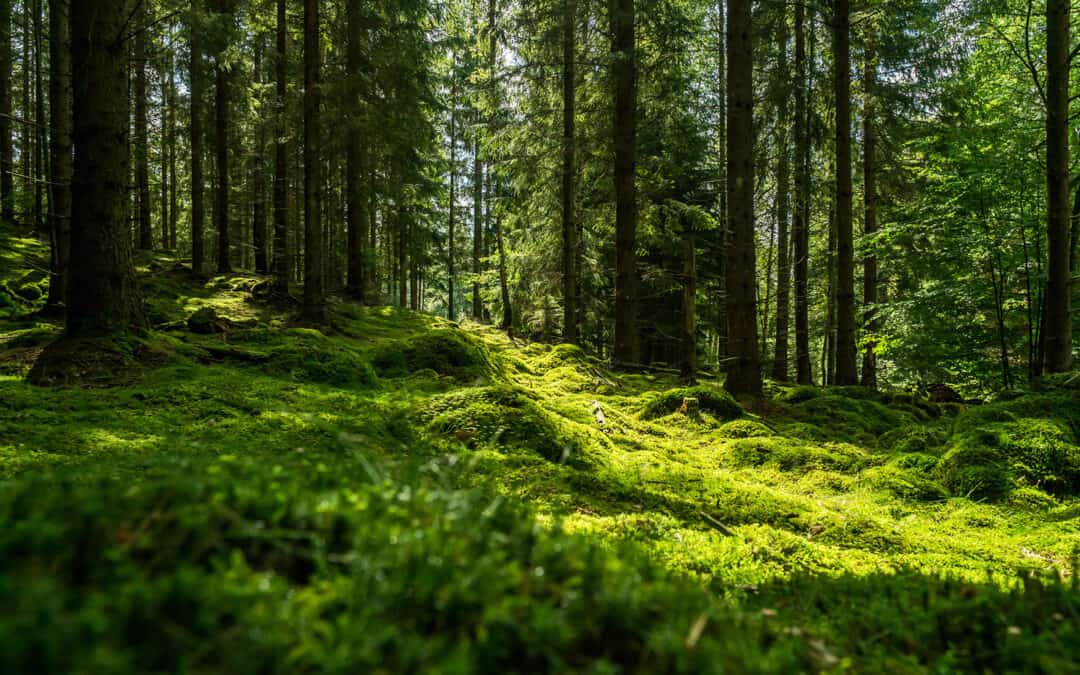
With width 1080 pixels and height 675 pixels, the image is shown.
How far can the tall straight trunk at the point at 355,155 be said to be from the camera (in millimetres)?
13703

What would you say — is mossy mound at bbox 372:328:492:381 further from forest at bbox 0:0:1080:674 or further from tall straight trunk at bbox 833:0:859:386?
tall straight trunk at bbox 833:0:859:386

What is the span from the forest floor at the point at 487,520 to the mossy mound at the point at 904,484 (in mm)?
26

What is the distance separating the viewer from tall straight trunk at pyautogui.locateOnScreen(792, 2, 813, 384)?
37.4 ft

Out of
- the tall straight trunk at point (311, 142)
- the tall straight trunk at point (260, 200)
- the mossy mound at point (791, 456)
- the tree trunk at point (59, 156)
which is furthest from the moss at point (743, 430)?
the tall straight trunk at point (260, 200)

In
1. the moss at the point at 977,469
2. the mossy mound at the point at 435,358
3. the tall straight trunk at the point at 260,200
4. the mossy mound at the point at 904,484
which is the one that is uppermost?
the tall straight trunk at the point at 260,200

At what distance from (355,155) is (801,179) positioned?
12.0 m

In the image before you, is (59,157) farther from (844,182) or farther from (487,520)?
(844,182)

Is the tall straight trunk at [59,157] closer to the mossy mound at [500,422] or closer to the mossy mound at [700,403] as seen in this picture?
the mossy mound at [500,422]

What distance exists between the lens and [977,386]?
1182 cm

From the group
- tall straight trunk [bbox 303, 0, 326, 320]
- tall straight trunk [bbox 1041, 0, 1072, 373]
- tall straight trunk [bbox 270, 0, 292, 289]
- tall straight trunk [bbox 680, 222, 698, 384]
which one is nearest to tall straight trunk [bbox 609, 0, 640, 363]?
Result: tall straight trunk [bbox 680, 222, 698, 384]

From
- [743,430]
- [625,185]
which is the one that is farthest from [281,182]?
[743,430]

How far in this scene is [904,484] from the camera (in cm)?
503

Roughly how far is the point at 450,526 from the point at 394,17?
1888 centimetres

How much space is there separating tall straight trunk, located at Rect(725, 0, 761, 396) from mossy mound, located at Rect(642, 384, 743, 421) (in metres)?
1.18
